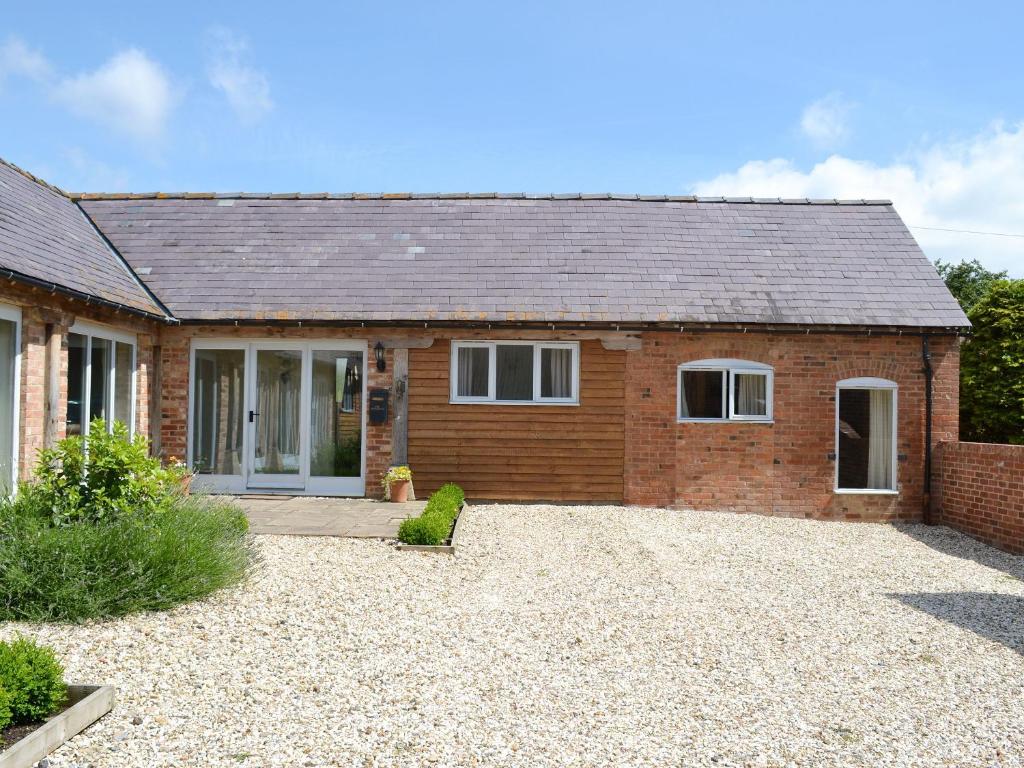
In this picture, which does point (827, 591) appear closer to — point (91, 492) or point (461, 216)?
point (91, 492)

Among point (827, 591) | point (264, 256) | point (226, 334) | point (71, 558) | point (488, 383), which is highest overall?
point (264, 256)

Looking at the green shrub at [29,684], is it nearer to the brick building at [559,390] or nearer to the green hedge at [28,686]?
the green hedge at [28,686]

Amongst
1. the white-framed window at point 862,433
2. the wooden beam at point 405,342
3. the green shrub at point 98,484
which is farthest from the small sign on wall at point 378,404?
the white-framed window at point 862,433

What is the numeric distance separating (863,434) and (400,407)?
693cm

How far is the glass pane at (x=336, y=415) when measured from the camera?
36.6 feet

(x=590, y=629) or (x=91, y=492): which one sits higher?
(x=91, y=492)

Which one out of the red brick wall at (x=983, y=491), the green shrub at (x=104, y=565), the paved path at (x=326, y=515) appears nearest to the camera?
the green shrub at (x=104, y=565)

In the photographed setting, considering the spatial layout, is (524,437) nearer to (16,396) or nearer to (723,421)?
(723,421)

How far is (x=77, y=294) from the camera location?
8281mm

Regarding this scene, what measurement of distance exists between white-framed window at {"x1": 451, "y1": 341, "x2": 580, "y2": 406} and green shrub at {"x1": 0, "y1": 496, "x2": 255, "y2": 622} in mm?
5525

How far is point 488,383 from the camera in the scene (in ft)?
36.5

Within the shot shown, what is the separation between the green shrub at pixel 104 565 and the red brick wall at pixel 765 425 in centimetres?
659

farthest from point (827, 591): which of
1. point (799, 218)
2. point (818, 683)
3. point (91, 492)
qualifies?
point (799, 218)

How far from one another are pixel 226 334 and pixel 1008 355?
1400cm
